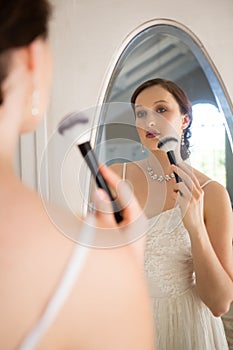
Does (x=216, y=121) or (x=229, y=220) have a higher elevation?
(x=216, y=121)

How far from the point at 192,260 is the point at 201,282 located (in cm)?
3

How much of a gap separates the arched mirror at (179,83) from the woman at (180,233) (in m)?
0.02

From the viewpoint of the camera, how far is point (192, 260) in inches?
23.7

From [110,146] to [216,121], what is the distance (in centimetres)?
19

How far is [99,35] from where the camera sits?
60cm

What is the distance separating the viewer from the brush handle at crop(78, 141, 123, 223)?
0.52 metres

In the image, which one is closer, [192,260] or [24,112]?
[24,112]

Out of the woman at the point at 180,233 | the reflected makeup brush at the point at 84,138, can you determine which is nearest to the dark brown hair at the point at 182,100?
the woman at the point at 180,233

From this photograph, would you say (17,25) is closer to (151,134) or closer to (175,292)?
(151,134)

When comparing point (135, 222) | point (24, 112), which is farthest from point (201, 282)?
point (24, 112)

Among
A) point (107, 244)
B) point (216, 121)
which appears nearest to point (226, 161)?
point (216, 121)

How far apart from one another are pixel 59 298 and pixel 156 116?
283 millimetres

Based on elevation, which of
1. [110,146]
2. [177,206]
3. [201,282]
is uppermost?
[110,146]

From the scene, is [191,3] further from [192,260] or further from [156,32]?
[192,260]
